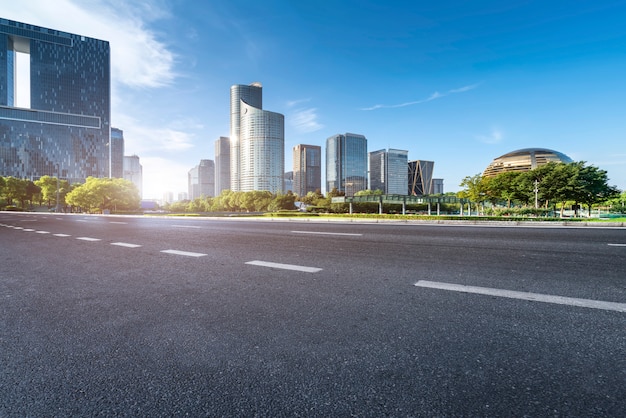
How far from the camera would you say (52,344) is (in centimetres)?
222

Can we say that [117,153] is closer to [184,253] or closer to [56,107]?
[56,107]

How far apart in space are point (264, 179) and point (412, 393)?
177 m

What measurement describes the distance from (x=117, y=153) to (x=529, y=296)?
741ft

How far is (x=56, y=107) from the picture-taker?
125625mm

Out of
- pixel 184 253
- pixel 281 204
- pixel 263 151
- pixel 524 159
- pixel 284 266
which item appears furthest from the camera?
pixel 263 151

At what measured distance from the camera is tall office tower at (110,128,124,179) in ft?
588

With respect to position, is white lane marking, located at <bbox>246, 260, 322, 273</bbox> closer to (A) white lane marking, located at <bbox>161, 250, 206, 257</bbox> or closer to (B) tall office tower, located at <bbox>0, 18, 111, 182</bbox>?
(A) white lane marking, located at <bbox>161, 250, 206, 257</bbox>

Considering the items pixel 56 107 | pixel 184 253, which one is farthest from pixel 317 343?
pixel 56 107

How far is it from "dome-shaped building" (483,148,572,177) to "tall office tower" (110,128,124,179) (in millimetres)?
194333

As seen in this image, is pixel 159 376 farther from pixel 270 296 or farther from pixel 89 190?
pixel 89 190

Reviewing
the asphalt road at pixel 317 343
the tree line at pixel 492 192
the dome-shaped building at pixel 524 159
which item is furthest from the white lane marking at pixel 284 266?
the dome-shaped building at pixel 524 159

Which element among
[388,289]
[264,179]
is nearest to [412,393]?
[388,289]

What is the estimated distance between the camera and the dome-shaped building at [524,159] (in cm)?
12056

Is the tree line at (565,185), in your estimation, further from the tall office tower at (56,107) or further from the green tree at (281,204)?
the tall office tower at (56,107)
